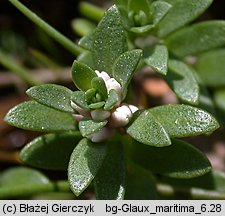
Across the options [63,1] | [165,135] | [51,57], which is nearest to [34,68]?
[51,57]

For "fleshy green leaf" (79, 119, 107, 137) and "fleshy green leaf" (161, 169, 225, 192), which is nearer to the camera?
"fleshy green leaf" (79, 119, 107, 137)

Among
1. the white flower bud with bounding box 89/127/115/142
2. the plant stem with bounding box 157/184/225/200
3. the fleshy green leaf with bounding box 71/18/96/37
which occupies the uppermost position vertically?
the fleshy green leaf with bounding box 71/18/96/37

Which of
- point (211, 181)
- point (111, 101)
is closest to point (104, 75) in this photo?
point (111, 101)

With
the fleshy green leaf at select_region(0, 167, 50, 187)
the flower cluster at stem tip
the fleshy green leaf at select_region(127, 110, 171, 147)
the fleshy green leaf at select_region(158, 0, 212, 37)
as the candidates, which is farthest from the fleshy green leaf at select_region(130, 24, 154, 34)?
the fleshy green leaf at select_region(0, 167, 50, 187)


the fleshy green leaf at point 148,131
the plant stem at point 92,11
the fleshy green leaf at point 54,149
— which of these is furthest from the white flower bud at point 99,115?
the plant stem at point 92,11

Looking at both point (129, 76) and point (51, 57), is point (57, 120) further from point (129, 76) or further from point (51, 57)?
point (51, 57)

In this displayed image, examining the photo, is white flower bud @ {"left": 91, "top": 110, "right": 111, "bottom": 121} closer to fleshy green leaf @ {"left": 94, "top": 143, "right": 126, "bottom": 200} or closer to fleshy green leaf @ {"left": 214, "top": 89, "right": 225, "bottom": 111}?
fleshy green leaf @ {"left": 94, "top": 143, "right": 126, "bottom": 200}
